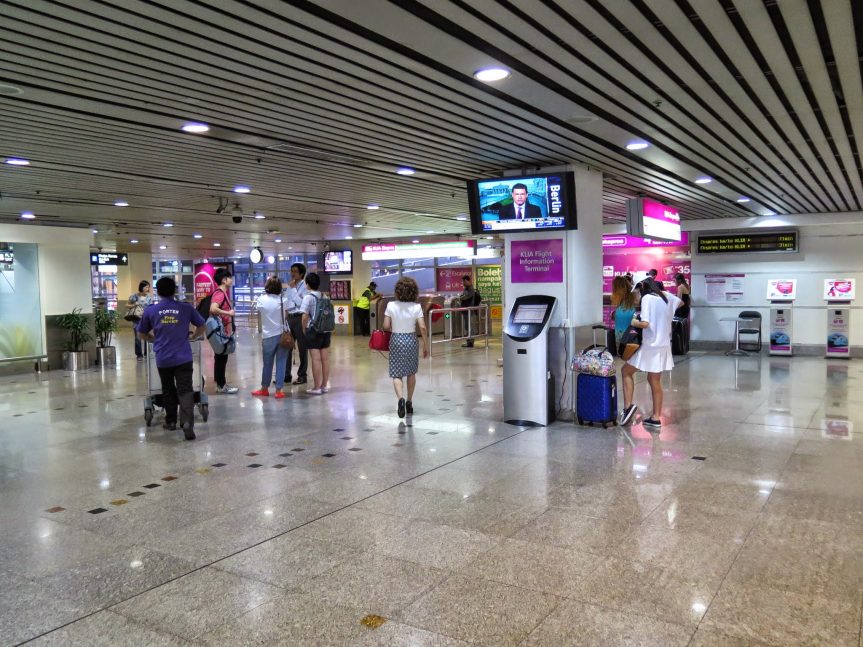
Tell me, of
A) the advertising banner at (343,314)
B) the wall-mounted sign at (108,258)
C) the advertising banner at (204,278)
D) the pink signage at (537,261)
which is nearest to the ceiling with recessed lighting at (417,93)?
the pink signage at (537,261)

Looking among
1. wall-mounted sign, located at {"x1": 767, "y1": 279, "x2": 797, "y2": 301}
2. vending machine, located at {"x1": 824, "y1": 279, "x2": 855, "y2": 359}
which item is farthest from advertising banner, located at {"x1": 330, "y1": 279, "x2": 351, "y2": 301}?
vending machine, located at {"x1": 824, "y1": 279, "x2": 855, "y2": 359}

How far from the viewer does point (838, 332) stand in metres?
13.2

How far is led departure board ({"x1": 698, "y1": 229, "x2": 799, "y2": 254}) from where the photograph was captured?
1416 cm

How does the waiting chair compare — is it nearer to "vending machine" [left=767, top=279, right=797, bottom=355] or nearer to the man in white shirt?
"vending machine" [left=767, top=279, right=797, bottom=355]

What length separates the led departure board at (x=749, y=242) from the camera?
14.2 metres

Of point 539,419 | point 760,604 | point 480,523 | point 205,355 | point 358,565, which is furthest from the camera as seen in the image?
point 205,355

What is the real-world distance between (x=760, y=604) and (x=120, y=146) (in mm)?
6344

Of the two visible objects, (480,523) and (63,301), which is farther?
(63,301)

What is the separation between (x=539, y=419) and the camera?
6961 millimetres

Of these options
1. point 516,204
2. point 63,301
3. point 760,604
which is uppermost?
point 516,204

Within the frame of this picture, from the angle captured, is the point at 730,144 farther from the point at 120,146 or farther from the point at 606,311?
the point at 606,311

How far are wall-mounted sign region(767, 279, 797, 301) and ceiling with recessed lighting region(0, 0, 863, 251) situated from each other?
5338 millimetres

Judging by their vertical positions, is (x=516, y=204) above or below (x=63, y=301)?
above

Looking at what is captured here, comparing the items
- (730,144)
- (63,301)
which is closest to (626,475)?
(730,144)
